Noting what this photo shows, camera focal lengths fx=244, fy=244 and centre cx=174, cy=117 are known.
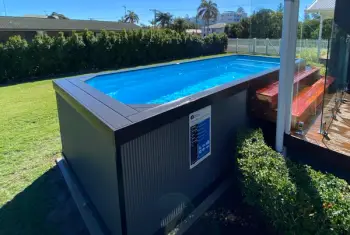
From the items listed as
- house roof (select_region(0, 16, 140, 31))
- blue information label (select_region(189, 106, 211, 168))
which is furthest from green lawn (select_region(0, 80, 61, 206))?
house roof (select_region(0, 16, 140, 31))

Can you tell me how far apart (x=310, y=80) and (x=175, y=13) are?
49.1 metres

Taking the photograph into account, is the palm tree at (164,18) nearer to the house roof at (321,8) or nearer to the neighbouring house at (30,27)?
the neighbouring house at (30,27)

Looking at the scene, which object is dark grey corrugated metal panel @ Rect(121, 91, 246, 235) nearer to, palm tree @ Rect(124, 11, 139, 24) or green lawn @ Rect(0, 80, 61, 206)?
green lawn @ Rect(0, 80, 61, 206)

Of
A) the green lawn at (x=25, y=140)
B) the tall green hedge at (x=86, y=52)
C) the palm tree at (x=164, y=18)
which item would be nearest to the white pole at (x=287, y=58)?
the green lawn at (x=25, y=140)

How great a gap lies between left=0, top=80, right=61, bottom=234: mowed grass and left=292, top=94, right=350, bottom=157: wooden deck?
3.21 m

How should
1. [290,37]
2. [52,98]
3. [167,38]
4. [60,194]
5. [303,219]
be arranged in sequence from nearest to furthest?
[303,219] → [290,37] → [60,194] → [52,98] → [167,38]

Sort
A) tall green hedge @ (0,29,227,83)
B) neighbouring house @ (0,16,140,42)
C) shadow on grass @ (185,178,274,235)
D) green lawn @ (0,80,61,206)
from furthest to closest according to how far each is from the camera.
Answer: neighbouring house @ (0,16,140,42) → tall green hedge @ (0,29,227,83) → green lawn @ (0,80,61,206) → shadow on grass @ (185,178,274,235)

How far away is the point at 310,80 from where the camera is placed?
3561 millimetres

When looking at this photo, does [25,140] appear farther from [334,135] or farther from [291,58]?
[334,135]

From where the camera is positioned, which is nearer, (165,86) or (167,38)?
(165,86)

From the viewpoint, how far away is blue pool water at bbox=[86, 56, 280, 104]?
5.77m

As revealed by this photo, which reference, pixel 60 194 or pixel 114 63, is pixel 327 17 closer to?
pixel 60 194

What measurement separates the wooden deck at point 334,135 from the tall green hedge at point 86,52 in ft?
36.7

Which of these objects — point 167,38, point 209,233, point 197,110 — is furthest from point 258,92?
point 167,38
